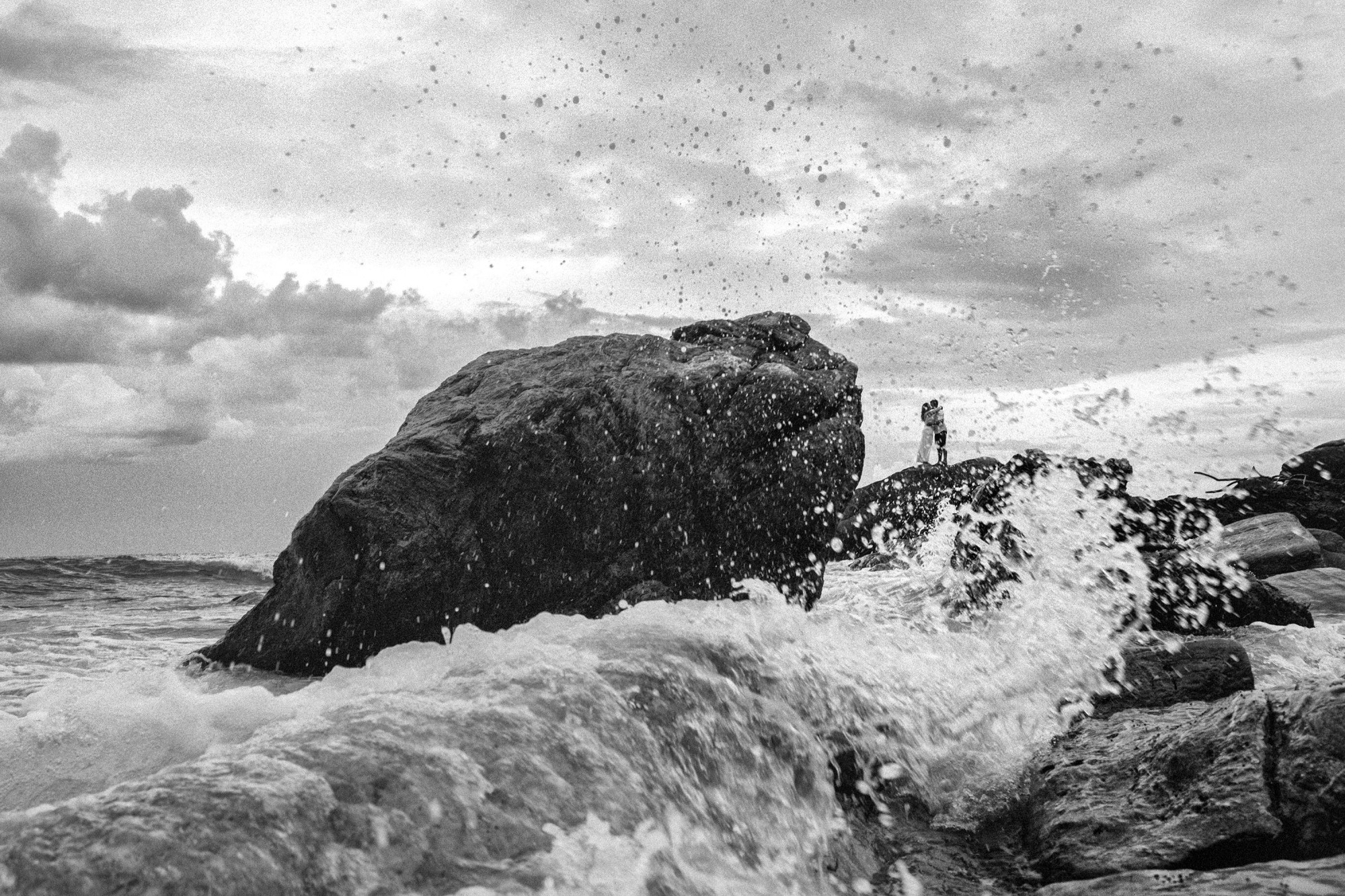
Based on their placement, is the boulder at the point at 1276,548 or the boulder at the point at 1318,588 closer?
the boulder at the point at 1318,588

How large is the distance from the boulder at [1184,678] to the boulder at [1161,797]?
905 mm

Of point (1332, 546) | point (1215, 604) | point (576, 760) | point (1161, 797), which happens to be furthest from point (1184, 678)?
point (1332, 546)

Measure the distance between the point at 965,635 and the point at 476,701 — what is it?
4052 millimetres

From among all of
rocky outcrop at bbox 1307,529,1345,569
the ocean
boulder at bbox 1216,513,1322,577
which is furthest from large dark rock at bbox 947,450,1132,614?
rocky outcrop at bbox 1307,529,1345,569

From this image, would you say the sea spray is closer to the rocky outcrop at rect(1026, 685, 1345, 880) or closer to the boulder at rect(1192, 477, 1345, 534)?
the rocky outcrop at rect(1026, 685, 1345, 880)

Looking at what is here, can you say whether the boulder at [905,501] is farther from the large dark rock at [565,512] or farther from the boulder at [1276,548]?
the large dark rock at [565,512]

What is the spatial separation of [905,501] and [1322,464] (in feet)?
24.4

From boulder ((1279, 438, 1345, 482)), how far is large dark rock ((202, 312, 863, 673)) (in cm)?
1143

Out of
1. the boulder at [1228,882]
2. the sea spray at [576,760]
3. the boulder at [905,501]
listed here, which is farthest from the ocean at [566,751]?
the boulder at [905,501]

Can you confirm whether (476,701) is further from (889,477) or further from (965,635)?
(889,477)

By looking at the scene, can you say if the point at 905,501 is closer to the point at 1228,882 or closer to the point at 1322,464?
the point at 1322,464

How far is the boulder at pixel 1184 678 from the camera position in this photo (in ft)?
17.0

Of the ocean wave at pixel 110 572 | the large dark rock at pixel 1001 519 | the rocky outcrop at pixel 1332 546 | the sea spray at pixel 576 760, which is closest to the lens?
the sea spray at pixel 576 760

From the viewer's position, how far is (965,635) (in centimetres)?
665
